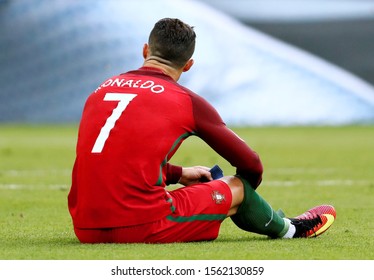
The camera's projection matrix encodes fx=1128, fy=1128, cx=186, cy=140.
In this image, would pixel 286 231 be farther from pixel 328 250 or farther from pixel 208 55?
pixel 208 55

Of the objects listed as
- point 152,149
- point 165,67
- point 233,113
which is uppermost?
point 165,67

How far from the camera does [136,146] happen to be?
6.63m

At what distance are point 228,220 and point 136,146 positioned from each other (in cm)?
223

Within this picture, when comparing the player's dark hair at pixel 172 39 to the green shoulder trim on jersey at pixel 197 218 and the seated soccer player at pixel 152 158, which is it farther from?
the green shoulder trim on jersey at pixel 197 218

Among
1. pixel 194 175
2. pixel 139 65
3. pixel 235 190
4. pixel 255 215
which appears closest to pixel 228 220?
pixel 194 175

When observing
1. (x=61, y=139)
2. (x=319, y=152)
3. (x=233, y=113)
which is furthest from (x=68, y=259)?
(x=233, y=113)

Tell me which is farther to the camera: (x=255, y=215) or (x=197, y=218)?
(x=255, y=215)

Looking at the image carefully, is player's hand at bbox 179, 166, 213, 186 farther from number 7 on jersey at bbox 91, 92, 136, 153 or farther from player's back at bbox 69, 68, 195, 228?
number 7 on jersey at bbox 91, 92, 136, 153

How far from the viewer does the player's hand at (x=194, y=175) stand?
7.25m

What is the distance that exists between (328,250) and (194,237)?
2.76ft

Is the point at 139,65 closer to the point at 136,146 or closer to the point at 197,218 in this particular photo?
Result: the point at 197,218

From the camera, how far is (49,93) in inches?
1308

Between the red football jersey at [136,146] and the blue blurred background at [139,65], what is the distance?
25514mm

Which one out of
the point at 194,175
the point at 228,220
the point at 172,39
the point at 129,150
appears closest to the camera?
the point at 129,150
